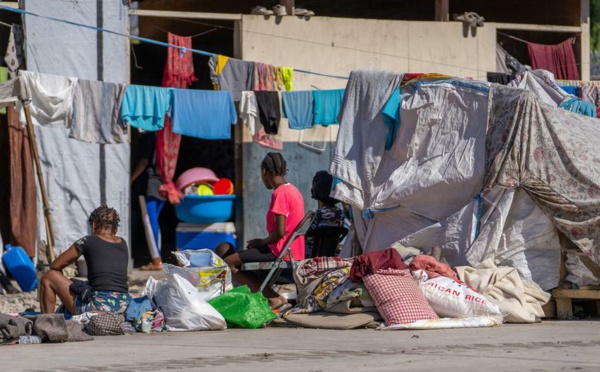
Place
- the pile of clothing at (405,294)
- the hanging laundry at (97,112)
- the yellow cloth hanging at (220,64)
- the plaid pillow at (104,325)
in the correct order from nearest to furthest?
the plaid pillow at (104,325) → the pile of clothing at (405,294) → the hanging laundry at (97,112) → the yellow cloth hanging at (220,64)

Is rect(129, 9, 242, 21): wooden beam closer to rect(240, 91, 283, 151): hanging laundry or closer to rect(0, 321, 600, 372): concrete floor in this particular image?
rect(240, 91, 283, 151): hanging laundry

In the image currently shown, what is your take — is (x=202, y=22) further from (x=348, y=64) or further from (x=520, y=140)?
(x=520, y=140)

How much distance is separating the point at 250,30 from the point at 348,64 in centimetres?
157

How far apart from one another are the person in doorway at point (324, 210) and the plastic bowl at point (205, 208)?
4364 millimetres

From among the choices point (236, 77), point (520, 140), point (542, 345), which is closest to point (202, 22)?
point (236, 77)

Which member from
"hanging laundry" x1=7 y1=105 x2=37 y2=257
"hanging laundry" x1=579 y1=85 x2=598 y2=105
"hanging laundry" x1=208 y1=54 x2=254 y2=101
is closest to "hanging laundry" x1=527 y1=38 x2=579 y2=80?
"hanging laundry" x1=579 y1=85 x2=598 y2=105

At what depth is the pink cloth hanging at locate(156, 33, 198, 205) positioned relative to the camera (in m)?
15.4

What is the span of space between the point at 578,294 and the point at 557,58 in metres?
8.29

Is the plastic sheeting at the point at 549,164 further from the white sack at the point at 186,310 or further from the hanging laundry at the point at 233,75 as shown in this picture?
the hanging laundry at the point at 233,75

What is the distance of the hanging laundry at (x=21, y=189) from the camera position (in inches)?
572

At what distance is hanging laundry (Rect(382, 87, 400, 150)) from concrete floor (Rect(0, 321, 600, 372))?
2320 millimetres

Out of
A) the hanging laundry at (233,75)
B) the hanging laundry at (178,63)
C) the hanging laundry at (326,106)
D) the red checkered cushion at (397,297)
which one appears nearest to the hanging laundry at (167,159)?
the hanging laundry at (178,63)

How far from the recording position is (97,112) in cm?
1317

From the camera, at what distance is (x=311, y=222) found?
36.4 ft
